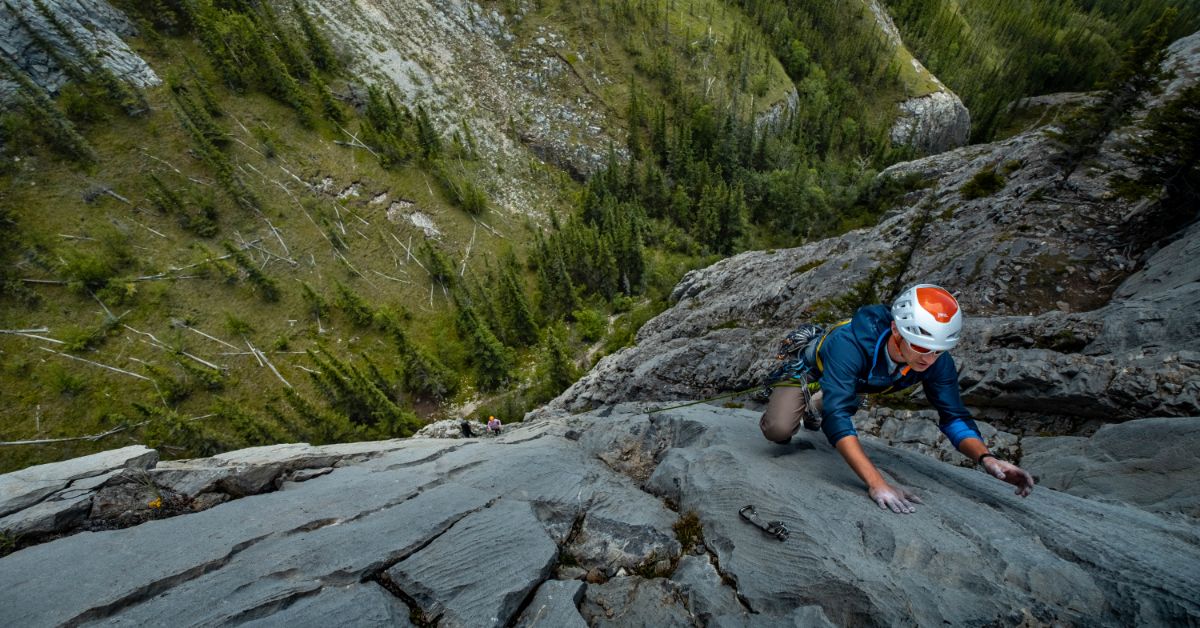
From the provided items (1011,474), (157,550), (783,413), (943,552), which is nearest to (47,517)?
(157,550)

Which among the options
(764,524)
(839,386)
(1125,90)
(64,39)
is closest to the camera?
(764,524)

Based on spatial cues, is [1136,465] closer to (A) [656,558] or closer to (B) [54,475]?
(A) [656,558]

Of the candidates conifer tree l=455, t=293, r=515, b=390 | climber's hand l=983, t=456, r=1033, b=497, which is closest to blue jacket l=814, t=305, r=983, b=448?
climber's hand l=983, t=456, r=1033, b=497

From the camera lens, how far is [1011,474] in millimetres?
4734

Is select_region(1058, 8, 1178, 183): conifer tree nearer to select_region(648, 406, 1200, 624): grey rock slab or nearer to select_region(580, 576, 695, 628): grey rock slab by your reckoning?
select_region(648, 406, 1200, 624): grey rock slab

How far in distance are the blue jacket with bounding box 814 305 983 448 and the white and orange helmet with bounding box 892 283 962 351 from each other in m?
0.45

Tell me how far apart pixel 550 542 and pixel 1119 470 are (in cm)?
896

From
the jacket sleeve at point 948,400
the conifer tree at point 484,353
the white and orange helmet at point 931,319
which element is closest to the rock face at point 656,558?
the jacket sleeve at point 948,400

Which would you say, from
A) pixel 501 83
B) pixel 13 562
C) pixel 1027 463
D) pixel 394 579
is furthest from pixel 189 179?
pixel 1027 463

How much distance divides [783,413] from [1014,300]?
13339mm

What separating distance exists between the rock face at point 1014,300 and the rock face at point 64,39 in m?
80.3

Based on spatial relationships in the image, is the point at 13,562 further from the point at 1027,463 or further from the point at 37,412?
the point at 37,412

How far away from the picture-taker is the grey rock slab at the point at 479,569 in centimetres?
439

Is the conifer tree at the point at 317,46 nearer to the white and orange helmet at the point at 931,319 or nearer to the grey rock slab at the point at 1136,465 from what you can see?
the white and orange helmet at the point at 931,319
